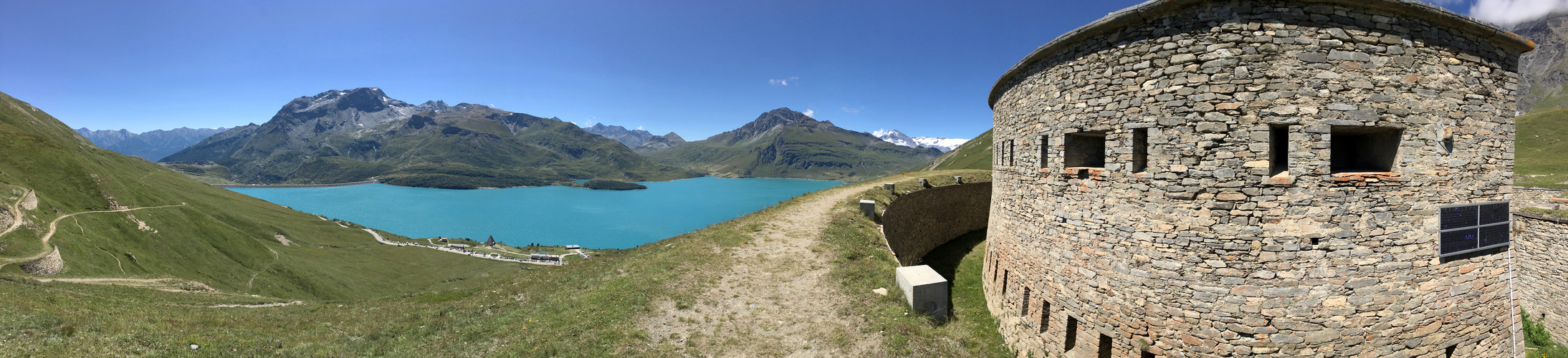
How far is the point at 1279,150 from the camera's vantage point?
874 cm

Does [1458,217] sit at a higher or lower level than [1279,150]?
lower

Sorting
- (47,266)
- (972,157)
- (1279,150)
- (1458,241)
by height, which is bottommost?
(47,266)

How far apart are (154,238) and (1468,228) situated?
77886 millimetres

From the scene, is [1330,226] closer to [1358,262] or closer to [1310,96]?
[1358,262]

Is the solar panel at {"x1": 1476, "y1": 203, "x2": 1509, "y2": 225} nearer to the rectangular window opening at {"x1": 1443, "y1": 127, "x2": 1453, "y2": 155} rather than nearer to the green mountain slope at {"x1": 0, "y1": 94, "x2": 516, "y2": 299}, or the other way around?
the rectangular window opening at {"x1": 1443, "y1": 127, "x2": 1453, "y2": 155}

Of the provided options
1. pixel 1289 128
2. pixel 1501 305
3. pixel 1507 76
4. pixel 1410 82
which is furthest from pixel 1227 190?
pixel 1501 305

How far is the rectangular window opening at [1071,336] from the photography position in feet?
36.4

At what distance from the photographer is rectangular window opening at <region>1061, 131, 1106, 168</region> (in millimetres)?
10781

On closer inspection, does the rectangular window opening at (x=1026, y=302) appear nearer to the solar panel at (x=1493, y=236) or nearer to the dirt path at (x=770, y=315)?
the dirt path at (x=770, y=315)

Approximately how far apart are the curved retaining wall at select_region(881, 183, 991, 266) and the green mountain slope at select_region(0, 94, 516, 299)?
39.2 m

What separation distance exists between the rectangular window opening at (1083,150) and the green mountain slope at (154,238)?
1605 inches

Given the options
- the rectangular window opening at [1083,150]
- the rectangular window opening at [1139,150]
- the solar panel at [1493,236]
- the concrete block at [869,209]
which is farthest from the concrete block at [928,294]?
the concrete block at [869,209]

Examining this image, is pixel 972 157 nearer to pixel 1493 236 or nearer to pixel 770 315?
pixel 1493 236

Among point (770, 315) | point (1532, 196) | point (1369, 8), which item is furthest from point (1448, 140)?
point (1532, 196)
